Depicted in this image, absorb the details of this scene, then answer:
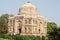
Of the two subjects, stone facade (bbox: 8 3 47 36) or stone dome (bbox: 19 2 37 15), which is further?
stone dome (bbox: 19 2 37 15)

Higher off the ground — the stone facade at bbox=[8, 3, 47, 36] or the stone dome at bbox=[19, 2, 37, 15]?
the stone dome at bbox=[19, 2, 37, 15]

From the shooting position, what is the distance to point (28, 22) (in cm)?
5316

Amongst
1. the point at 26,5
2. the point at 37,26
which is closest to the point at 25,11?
the point at 26,5

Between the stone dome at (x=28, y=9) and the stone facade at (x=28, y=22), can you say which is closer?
the stone facade at (x=28, y=22)

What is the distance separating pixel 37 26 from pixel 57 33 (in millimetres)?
33493

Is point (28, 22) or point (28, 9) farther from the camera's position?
point (28, 9)

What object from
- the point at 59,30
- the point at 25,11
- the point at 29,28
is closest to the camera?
the point at 59,30

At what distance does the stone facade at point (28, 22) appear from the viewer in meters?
52.3

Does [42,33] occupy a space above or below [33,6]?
below

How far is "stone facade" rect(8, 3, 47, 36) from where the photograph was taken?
52312 mm

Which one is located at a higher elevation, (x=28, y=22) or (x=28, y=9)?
(x=28, y=9)

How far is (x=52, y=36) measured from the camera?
2062 cm

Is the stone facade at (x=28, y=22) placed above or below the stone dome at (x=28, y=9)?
below

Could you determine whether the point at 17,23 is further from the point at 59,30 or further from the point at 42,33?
the point at 59,30
